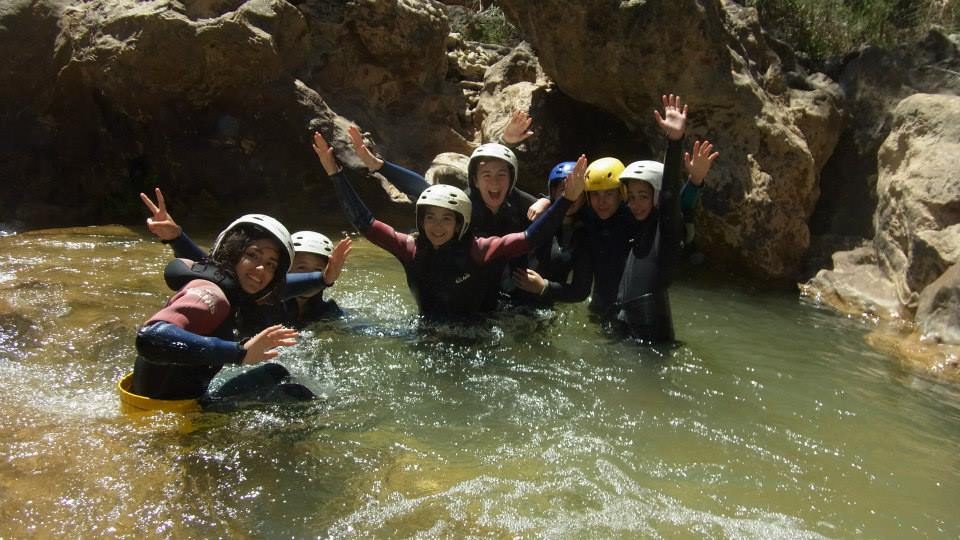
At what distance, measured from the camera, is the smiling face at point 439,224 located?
470cm

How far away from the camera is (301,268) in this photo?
4.86 metres

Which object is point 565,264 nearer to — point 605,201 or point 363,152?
point 605,201

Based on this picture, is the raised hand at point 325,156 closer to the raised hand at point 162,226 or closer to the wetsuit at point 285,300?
the wetsuit at point 285,300

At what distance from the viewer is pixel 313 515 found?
269cm

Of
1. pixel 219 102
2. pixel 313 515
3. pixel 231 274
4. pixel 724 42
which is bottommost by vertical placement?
pixel 313 515

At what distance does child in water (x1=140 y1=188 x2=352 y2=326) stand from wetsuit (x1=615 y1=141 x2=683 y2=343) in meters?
1.90

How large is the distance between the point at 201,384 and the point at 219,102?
600 cm

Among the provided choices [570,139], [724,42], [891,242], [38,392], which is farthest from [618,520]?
[570,139]

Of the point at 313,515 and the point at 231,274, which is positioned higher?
the point at 231,274

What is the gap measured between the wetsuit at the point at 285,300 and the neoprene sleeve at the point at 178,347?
380mm

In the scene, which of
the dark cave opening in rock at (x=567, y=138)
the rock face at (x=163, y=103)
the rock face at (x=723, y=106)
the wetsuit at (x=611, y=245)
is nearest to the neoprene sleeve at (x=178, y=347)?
the wetsuit at (x=611, y=245)

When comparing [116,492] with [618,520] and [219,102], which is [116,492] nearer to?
[618,520]

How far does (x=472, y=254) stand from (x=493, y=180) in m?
0.63

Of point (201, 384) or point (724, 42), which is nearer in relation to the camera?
point (201, 384)
